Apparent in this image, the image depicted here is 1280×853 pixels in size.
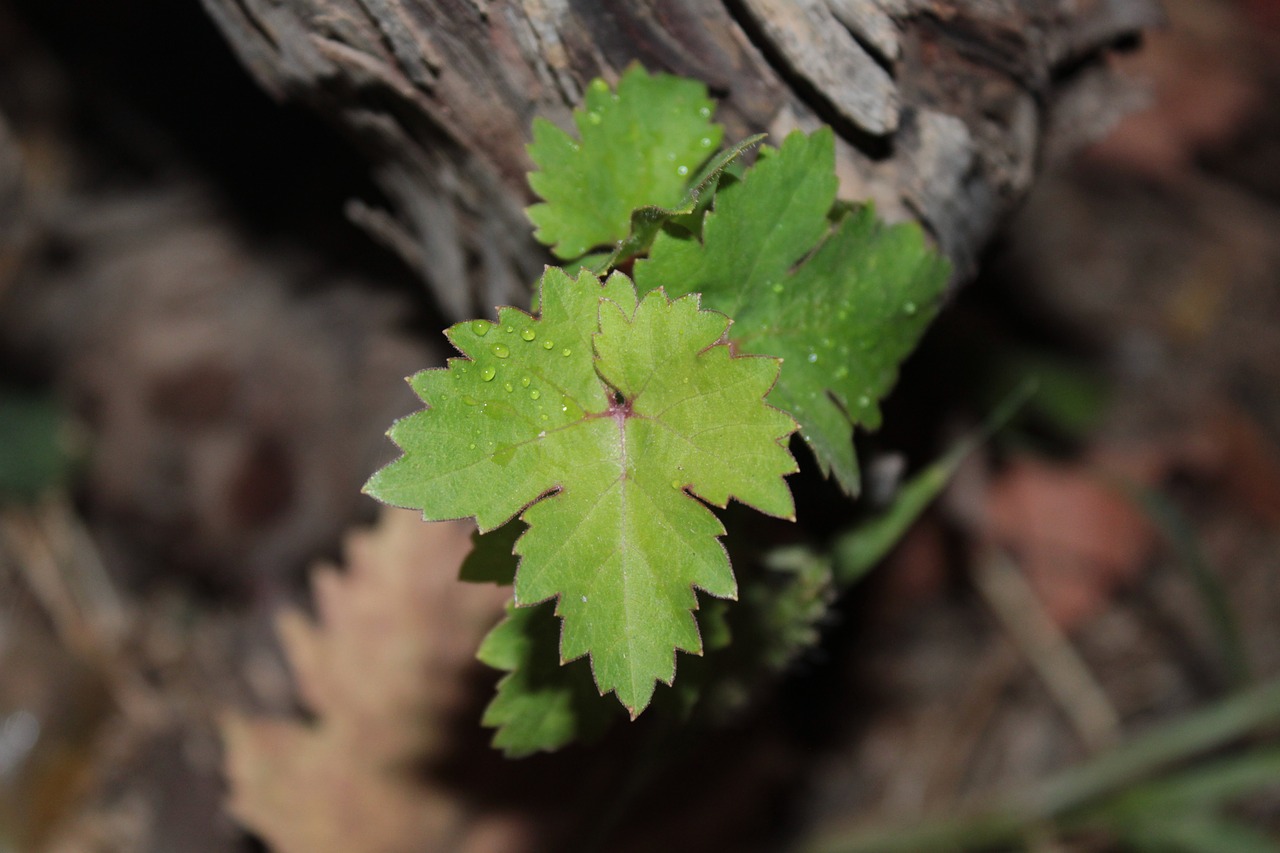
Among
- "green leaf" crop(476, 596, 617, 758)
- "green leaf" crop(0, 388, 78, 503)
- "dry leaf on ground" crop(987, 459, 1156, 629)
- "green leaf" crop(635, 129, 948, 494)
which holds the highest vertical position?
"green leaf" crop(0, 388, 78, 503)

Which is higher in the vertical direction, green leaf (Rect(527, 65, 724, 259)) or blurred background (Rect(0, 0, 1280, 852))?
green leaf (Rect(527, 65, 724, 259))

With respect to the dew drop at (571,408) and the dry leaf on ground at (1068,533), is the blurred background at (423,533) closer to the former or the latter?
the dry leaf on ground at (1068,533)

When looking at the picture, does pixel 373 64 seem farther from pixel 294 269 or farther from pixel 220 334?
pixel 220 334

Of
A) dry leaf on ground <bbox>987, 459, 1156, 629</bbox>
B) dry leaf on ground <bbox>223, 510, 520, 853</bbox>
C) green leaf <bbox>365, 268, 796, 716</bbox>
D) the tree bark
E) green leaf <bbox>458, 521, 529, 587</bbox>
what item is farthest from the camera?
dry leaf on ground <bbox>987, 459, 1156, 629</bbox>

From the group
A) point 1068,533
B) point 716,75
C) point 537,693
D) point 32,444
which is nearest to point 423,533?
point 537,693

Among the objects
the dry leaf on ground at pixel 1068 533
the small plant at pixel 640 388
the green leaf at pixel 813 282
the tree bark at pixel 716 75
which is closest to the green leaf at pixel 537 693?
the small plant at pixel 640 388

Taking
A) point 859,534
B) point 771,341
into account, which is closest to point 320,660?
point 859,534

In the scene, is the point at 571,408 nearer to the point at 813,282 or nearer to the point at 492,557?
the point at 492,557

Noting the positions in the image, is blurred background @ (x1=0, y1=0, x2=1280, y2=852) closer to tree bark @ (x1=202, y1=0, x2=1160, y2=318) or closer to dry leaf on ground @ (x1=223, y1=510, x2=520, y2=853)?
dry leaf on ground @ (x1=223, y1=510, x2=520, y2=853)

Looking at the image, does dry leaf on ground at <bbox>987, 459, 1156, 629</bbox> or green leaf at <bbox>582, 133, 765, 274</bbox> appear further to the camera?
dry leaf on ground at <bbox>987, 459, 1156, 629</bbox>

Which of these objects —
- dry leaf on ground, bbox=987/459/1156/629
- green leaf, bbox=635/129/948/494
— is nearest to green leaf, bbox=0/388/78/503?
green leaf, bbox=635/129/948/494
